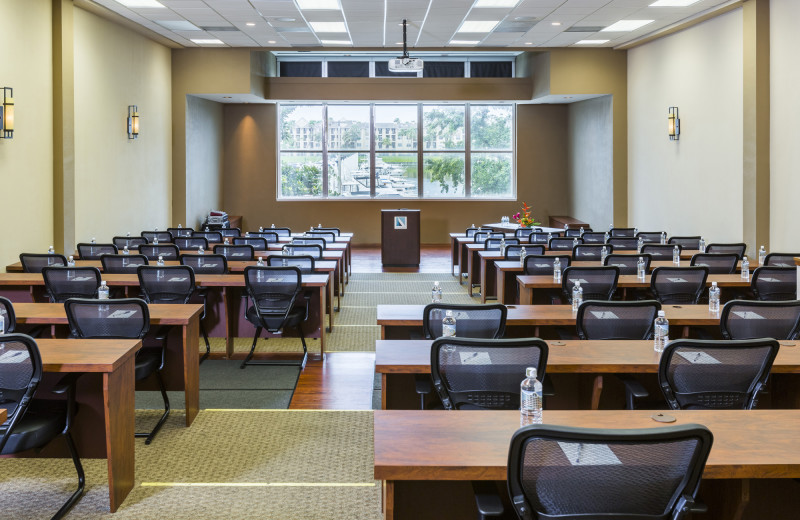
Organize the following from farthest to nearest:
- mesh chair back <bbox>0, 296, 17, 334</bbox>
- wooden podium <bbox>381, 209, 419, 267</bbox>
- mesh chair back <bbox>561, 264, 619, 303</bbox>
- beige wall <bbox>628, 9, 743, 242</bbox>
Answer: wooden podium <bbox>381, 209, 419, 267</bbox>
beige wall <bbox>628, 9, 743, 242</bbox>
mesh chair back <bbox>561, 264, 619, 303</bbox>
mesh chair back <bbox>0, 296, 17, 334</bbox>

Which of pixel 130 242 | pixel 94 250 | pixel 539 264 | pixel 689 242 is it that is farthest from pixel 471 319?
pixel 130 242

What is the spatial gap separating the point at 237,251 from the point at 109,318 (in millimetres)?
4103

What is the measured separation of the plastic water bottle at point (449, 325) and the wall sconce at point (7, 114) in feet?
22.1

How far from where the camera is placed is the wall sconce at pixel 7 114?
851cm

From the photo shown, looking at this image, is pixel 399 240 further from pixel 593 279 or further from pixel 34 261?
pixel 593 279

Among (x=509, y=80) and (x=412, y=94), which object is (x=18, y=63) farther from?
(x=509, y=80)

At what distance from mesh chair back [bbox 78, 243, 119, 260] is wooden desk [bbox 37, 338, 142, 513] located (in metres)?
4.81

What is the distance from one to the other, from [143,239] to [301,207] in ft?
26.9

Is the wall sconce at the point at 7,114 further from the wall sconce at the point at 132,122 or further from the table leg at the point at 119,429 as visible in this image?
the table leg at the point at 119,429

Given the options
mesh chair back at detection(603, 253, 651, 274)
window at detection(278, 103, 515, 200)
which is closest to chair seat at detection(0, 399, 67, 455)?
mesh chair back at detection(603, 253, 651, 274)

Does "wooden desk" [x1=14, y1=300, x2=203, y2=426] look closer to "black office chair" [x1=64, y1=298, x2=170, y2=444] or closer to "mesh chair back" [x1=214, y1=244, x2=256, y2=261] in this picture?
"black office chair" [x1=64, y1=298, x2=170, y2=444]

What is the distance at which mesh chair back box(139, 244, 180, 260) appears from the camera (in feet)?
27.4

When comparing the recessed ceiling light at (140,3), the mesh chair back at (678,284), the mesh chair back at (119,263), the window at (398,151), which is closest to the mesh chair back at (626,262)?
the mesh chair back at (678,284)

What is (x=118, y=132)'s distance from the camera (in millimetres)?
12117
